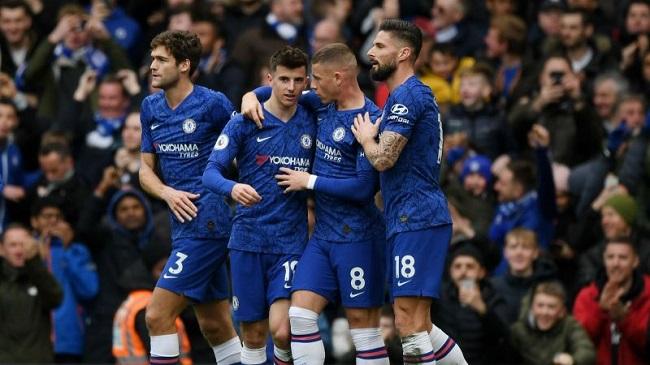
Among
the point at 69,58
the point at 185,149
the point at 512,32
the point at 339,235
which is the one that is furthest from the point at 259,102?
the point at 69,58

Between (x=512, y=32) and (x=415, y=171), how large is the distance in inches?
286

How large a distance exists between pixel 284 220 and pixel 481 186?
210 inches

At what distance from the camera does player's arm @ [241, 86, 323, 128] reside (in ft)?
46.5

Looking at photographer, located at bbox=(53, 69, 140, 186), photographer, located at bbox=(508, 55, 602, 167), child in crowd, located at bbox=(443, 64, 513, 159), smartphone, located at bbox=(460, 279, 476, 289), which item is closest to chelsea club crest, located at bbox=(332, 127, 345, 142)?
smartphone, located at bbox=(460, 279, 476, 289)

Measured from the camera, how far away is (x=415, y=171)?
45.5 feet

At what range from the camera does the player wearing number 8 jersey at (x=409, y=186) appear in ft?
45.1

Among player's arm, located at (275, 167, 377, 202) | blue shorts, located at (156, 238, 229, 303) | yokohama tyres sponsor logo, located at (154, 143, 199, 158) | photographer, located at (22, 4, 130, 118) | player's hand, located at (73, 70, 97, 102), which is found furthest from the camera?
photographer, located at (22, 4, 130, 118)

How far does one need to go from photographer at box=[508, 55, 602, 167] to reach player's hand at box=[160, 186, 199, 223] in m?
5.84

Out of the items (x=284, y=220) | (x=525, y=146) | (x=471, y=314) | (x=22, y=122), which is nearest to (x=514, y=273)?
(x=471, y=314)

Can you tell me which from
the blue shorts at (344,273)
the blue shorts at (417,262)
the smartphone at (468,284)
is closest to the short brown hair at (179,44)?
the blue shorts at (344,273)

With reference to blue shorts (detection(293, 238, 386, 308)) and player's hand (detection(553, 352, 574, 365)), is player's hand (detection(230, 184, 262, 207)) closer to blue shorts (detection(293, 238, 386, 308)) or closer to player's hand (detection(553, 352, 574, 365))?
blue shorts (detection(293, 238, 386, 308))

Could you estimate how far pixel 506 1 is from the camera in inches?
854

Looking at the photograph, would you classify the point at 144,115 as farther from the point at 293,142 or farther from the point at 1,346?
the point at 1,346

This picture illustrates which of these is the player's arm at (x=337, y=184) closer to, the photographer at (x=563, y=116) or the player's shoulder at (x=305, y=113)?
the player's shoulder at (x=305, y=113)
